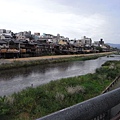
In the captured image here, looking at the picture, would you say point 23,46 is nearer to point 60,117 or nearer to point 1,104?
point 1,104

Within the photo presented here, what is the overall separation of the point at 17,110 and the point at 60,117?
25.4ft

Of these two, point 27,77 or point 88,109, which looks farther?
point 27,77

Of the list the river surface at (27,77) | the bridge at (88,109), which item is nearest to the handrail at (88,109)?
the bridge at (88,109)

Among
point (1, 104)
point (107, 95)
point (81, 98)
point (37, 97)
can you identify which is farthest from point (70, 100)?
point (107, 95)

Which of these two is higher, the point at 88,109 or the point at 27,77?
the point at 88,109

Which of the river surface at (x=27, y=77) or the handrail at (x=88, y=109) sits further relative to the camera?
the river surface at (x=27, y=77)

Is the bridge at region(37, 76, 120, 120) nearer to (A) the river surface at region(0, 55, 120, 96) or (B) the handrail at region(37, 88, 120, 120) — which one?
(B) the handrail at region(37, 88, 120, 120)

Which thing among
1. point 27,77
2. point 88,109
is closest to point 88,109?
point 88,109

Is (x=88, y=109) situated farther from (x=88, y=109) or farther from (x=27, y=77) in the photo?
(x=27, y=77)

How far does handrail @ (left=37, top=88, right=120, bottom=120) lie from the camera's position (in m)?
1.53

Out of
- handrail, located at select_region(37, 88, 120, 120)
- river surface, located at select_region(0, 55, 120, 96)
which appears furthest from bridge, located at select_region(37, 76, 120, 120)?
river surface, located at select_region(0, 55, 120, 96)

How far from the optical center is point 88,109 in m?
1.76

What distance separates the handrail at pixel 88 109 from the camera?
60.3 inches

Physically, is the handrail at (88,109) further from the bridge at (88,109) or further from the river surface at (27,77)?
the river surface at (27,77)
